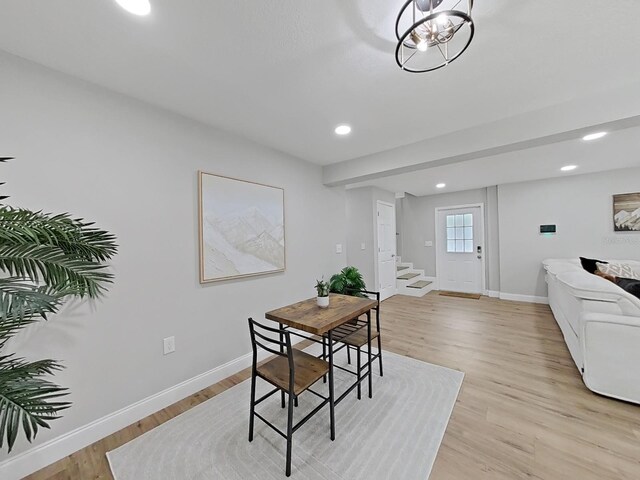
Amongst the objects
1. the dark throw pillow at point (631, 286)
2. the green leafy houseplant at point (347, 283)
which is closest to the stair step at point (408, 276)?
the green leafy houseplant at point (347, 283)

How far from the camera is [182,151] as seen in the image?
2.20 metres

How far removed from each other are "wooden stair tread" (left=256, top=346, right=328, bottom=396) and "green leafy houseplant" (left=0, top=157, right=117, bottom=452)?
979 mm

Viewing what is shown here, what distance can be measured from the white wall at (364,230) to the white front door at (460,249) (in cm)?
198

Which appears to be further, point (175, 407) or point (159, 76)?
point (175, 407)

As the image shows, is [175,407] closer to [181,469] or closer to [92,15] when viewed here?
[181,469]

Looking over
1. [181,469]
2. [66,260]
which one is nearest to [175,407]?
Result: [181,469]

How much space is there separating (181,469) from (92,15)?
8.06 feet

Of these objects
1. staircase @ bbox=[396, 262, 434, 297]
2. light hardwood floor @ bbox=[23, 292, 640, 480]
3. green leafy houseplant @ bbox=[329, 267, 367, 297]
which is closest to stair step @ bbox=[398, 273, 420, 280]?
staircase @ bbox=[396, 262, 434, 297]

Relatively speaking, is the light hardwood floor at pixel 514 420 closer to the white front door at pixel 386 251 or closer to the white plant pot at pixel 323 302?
the white plant pot at pixel 323 302

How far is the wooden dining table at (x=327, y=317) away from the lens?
170 cm

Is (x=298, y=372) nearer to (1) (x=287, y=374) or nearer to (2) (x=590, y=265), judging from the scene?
(1) (x=287, y=374)

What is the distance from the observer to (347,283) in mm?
3471

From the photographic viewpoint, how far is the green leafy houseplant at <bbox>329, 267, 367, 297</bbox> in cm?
342

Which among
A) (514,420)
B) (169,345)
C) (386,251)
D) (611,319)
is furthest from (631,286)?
(169,345)
